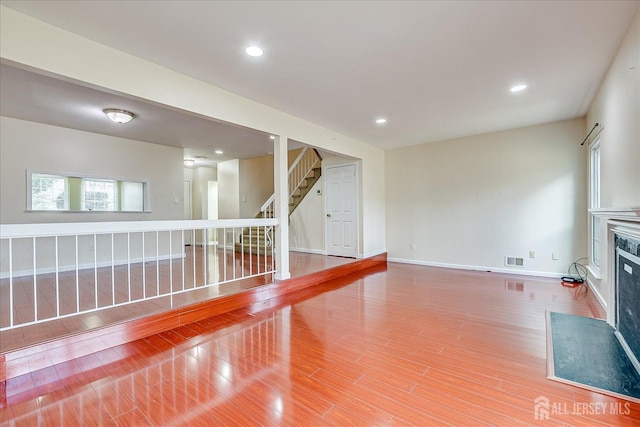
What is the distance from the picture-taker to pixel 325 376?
2008 millimetres

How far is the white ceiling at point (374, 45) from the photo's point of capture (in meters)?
2.06

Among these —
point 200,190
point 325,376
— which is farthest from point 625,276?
point 200,190

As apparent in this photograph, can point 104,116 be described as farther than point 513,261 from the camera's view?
No

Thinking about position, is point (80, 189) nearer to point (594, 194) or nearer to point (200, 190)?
point (200, 190)

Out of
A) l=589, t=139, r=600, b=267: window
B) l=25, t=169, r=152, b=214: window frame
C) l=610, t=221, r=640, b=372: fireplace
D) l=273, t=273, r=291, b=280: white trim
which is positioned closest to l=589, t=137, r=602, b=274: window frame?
l=589, t=139, r=600, b=267: window

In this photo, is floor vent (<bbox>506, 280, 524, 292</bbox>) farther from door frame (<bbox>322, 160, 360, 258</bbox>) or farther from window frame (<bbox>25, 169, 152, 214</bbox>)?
window frame (<bbox>25, 169, 152, 214</bbox>)

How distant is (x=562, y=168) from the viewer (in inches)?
185

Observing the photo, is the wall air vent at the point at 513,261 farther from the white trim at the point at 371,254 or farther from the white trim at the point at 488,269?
the white trim at the point at 371,254

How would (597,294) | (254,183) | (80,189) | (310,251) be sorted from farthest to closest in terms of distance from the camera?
1. (254,183)
2. (310,251)
3. (80,189)
4. (597,294)

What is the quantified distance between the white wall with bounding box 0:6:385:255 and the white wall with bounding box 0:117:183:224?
381 cm

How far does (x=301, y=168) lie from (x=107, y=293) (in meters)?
5.13

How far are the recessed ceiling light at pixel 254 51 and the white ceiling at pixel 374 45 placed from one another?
0.06 m

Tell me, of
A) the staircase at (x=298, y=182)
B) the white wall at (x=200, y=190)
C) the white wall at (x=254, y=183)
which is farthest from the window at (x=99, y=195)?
the white wall at (x=200, y=190)

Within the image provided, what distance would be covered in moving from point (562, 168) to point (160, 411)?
19.9 ft
